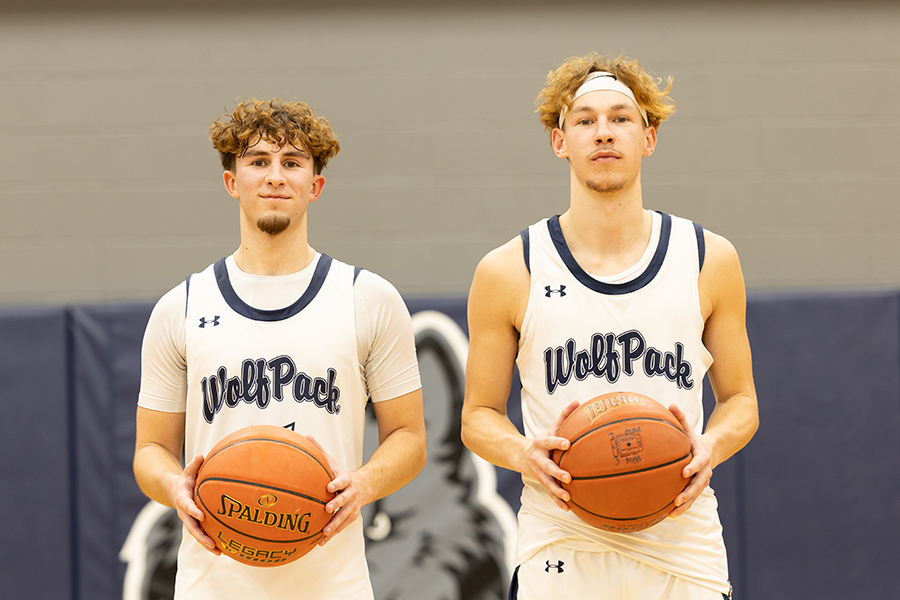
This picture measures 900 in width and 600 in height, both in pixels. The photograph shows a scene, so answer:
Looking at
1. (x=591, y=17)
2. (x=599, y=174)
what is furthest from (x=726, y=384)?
(x=591, y=17)

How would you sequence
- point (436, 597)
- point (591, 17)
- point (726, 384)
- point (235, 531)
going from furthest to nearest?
point (591, 17)
point (436, 597)
point (726, 384)
point (235, 531)

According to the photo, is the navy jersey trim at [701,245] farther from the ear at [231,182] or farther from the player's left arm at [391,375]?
the ear at [231,182]

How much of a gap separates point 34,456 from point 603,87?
3267 mm

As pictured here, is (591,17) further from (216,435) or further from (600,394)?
(216,435)

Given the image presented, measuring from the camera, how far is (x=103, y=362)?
4027 mm

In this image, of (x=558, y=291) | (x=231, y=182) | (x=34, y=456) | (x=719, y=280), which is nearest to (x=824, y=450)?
(x=719, y=280)

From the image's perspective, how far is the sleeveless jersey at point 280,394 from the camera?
7.43 feet

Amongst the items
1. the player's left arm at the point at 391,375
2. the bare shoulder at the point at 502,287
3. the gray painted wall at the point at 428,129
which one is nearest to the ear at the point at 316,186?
the player's left arm at the point at 391,375

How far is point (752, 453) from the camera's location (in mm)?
4035

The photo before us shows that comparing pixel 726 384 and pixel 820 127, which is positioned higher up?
pixel 820 127

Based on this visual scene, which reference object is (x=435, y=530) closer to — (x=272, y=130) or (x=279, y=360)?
(x=279, y=360)

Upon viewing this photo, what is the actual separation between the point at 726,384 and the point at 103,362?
3.02 meters

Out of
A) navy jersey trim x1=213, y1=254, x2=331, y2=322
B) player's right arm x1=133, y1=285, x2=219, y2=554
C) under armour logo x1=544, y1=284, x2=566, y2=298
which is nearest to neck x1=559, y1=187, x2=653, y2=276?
under armour logo x1=544, y1=284, x2=566, y2=298

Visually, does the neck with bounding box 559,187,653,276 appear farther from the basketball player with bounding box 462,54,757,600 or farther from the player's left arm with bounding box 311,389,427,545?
the player's left arm with bounding box 311,389,427,545
